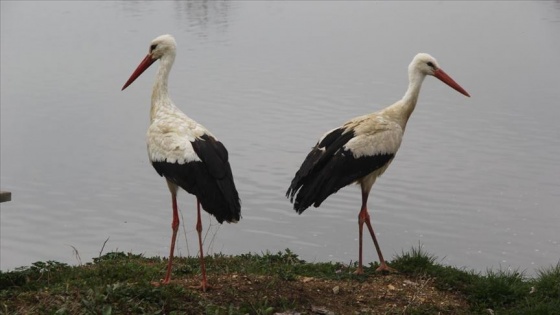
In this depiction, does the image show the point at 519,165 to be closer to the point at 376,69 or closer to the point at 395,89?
the point at 395,89

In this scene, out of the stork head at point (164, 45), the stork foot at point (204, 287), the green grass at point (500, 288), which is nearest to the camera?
the stork foot at point (204, 287)

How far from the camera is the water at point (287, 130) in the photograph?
12.7 metres

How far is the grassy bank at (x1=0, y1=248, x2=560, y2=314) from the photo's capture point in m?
6.74

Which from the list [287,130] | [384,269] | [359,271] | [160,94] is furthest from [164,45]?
[287,130]

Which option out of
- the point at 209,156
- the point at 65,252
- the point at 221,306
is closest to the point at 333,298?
the point at 221,306

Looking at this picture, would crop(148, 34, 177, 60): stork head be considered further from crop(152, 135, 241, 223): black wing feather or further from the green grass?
the green grass

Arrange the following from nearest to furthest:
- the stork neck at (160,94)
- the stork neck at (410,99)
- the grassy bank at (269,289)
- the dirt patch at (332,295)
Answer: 1. the grassy bank at (269,289)
2. the dirt patch at (332,295)
3. the stork neck at (160,94)
4. the stork neck at (410,99)

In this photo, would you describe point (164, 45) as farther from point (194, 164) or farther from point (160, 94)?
point (194, 164)

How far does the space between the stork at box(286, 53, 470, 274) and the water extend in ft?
7.85

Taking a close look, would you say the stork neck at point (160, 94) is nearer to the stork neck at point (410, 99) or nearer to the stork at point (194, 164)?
the stork at point (194, 164)

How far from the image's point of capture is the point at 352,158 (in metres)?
8.62

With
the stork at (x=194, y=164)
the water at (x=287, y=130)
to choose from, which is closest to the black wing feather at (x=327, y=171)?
Result: the stork at (x=194, y=164)

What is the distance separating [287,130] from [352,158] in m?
8.24

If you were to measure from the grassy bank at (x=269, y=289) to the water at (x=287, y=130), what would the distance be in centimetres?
229
